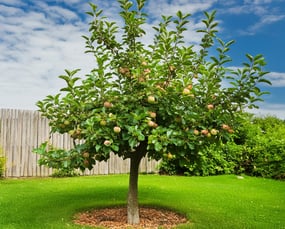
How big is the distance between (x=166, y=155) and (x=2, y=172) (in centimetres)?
936

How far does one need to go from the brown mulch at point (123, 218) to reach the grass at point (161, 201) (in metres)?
0.23

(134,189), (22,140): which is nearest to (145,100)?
(134,189)

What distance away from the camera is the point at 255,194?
1012cm

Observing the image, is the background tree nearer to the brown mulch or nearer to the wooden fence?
the brown mulch

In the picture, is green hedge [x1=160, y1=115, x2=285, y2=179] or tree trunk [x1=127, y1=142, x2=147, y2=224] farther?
green hedge [x1=160, y1=115, x2=285, y2=179]

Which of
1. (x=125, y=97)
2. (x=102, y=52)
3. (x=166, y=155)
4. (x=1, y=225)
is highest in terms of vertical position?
(x=102, y=52)

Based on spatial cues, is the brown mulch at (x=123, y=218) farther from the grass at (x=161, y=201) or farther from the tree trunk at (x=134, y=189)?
the grass at (x=161, y=201)

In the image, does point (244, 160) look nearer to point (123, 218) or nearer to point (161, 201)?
point (161, 201)

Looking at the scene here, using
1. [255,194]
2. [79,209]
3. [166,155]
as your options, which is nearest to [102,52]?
[166,155]

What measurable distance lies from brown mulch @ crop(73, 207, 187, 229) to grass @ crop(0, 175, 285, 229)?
23 cm

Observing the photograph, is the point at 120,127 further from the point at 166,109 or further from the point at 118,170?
the point at 118,170

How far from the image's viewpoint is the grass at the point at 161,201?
6.54 m

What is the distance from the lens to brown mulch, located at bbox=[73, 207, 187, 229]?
6.16m

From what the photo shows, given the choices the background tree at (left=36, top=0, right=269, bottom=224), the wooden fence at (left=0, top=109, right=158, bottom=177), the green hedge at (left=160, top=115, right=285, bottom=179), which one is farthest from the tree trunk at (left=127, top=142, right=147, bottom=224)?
the wooden fence at (left=0, top=109, right=158, bottom=177)
